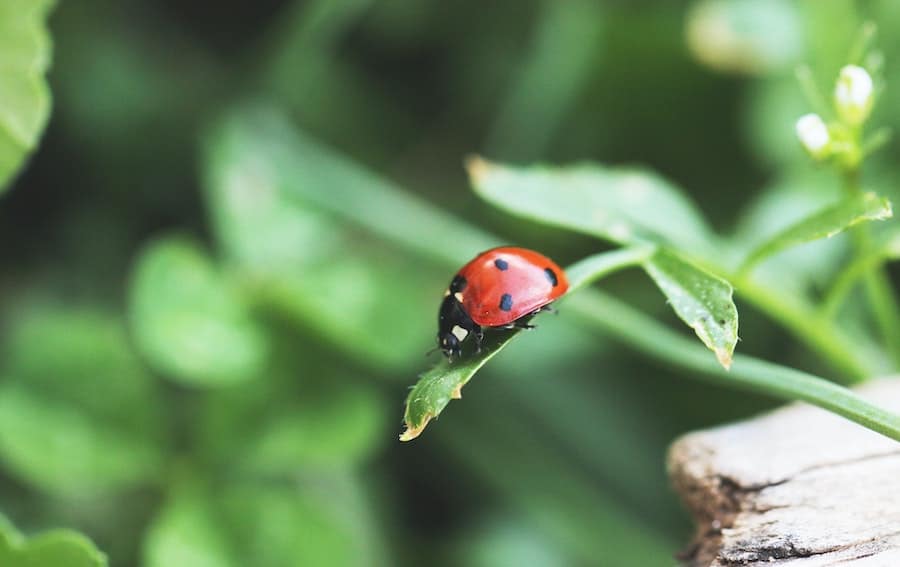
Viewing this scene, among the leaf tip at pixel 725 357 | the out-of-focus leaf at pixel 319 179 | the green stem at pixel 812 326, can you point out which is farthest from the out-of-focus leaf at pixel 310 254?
the leaf tip at pixel 725 357

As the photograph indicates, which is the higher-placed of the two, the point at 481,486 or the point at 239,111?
the point at 239,111

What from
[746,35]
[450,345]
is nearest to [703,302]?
[450,345]

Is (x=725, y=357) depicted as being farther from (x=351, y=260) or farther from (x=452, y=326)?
(x=351, y=260)

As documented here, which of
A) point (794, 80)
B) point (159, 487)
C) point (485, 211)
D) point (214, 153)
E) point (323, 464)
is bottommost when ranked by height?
point (159, 487)

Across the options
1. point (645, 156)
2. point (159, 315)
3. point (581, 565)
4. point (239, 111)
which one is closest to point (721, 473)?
point (581, 565)

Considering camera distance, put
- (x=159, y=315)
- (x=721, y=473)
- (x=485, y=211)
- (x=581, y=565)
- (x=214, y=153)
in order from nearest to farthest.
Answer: (x=721, y=473) < (x=159, y=315) < (x=581, y=565) < (x=214, y=153) < (x=485, y=211)

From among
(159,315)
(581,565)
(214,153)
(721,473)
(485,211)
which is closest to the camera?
(721,473)

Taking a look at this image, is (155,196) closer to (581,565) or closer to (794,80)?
(581,565)

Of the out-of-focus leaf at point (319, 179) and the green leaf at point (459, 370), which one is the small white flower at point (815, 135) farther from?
the out-of-focus leaf at point (319, 179)
